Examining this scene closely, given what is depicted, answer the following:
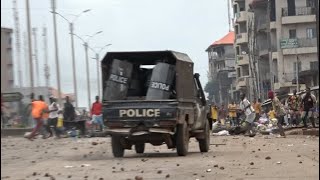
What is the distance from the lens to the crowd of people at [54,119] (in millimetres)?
20391

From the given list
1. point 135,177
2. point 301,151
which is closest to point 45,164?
point 135,177

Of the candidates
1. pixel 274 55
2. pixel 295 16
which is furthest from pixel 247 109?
pixel 274 55

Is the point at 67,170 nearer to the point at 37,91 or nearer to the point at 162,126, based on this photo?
the point at 162,126

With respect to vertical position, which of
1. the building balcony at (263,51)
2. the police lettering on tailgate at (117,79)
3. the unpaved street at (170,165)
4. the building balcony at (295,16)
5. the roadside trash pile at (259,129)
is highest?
the building balcony at (295,16)

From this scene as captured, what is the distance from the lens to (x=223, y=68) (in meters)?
85.6

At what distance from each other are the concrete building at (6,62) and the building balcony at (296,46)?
59625 millimetres

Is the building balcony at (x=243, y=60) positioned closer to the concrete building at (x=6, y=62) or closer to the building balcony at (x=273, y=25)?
the building balcony at (x=273, y=25)

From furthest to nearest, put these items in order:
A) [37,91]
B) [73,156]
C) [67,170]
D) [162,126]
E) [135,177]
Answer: [37,91]
[73,156]
[162,126]
[67,170]
[135,177]

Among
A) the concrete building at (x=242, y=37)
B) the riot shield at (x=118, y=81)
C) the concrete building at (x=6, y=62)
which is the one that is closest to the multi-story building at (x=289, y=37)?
the concrete building at (x=242, y=37)

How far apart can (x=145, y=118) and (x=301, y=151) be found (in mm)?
3797

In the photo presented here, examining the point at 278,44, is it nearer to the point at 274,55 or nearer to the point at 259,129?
the point at 274,55

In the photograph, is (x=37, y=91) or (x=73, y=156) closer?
(x=73, y=156)

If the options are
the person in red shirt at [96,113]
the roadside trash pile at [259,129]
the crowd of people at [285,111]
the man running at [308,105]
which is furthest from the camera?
the person in red shirt at [96,113]

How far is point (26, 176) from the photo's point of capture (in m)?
10.6
